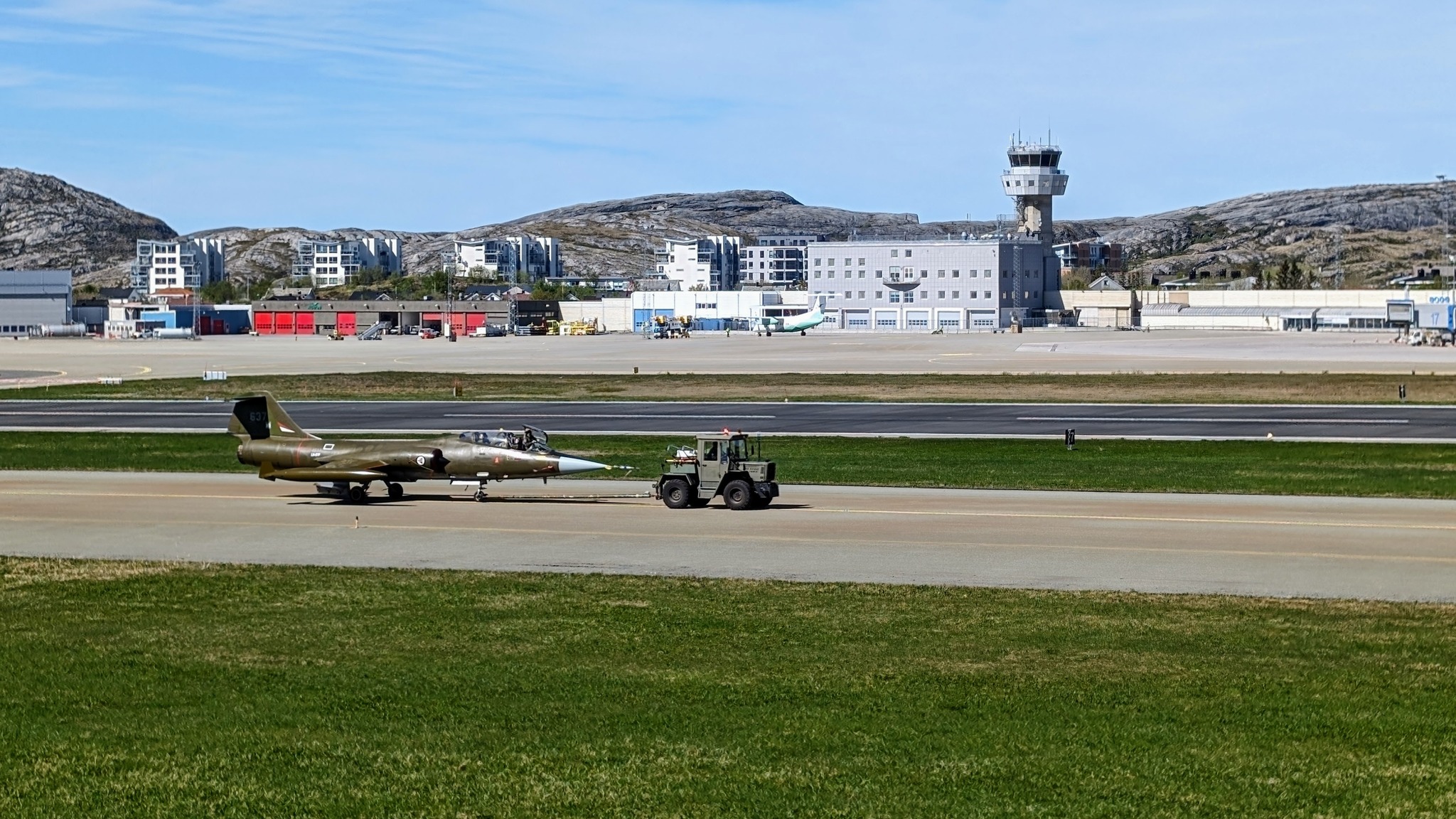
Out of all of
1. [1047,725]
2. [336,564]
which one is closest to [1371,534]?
[1047,725]

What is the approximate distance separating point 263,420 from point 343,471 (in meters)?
3.31

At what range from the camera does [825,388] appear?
9519 cm

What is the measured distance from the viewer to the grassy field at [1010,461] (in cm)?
4534

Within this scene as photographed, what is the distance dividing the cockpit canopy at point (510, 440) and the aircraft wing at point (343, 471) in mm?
2475

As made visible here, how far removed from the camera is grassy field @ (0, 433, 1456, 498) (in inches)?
1785

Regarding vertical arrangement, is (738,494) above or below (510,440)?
below

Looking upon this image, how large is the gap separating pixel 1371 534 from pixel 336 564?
→ 22.9 meters

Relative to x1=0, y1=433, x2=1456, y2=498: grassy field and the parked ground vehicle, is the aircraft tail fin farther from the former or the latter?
the parked ground vehicle

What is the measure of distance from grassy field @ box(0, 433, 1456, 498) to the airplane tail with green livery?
7.44 meters

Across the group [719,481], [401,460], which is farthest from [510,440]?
[719,481]

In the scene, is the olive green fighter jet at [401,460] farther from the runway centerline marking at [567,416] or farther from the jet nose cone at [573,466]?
the runway centerline marking at [567,416]

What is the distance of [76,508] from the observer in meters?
41.1

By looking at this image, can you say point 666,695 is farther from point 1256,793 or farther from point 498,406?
point 498,406

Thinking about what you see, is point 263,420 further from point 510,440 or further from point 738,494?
point 738,494
